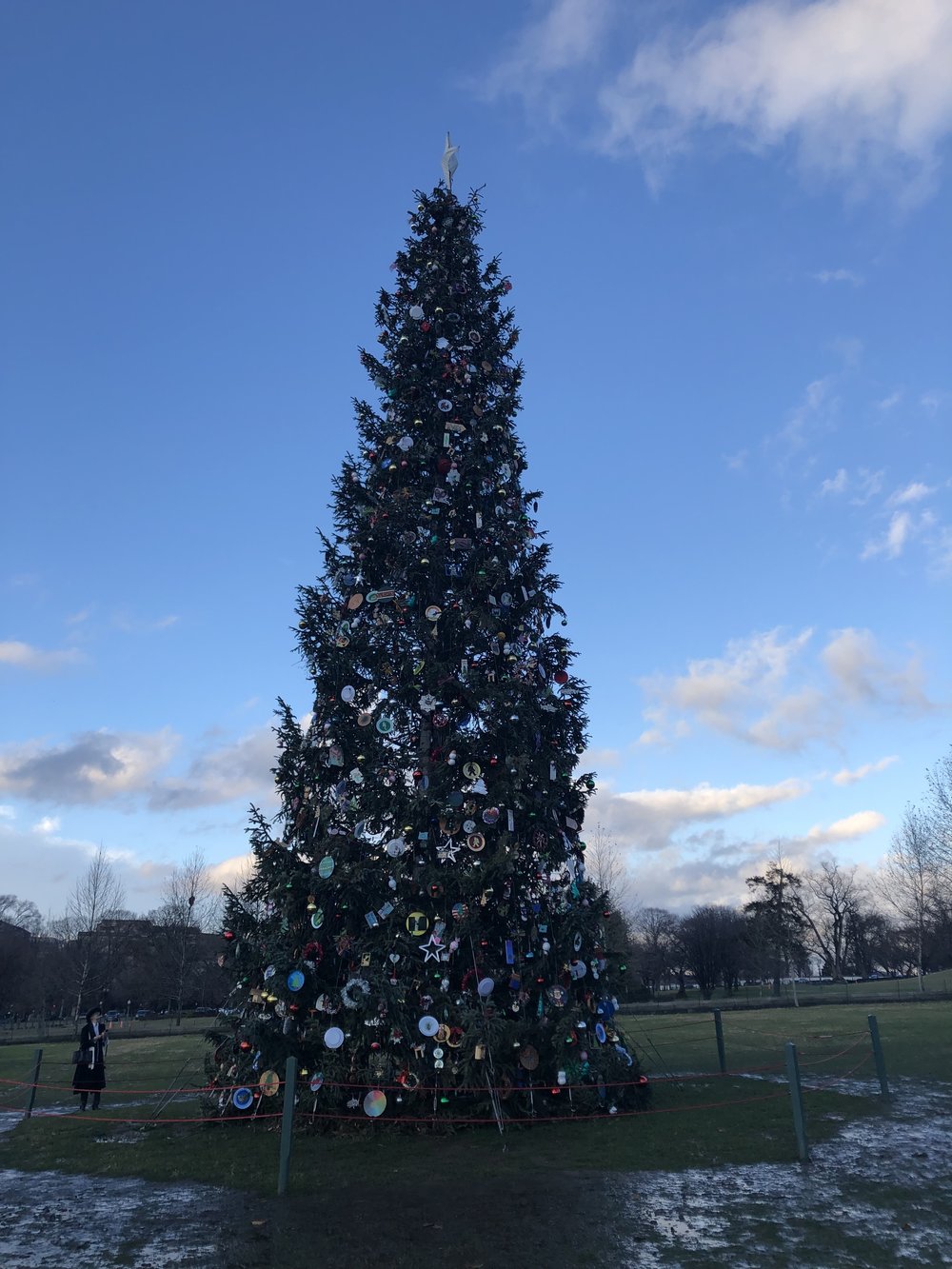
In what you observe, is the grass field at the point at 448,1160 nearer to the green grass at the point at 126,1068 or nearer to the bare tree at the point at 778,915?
the green grass at the point at 126,1068

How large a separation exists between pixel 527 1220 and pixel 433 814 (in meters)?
5.51

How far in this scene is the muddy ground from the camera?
19.5 ft

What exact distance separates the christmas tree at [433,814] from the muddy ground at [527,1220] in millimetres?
2454

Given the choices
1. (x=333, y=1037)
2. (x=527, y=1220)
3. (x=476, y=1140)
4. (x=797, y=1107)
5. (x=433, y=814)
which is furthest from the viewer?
(x=433, y=814)

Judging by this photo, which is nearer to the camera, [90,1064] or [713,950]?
[90,1064]

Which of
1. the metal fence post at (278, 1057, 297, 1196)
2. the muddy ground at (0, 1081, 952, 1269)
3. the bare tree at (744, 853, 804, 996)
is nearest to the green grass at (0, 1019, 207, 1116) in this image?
the muddy ground at (0, 1081, 952, 1269)

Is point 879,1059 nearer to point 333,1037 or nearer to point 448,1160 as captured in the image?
point 448,1160

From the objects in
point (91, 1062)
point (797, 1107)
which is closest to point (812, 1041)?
point (797, 1107)

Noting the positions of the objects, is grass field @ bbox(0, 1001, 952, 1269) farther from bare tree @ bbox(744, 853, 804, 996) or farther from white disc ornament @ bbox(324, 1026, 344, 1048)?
bare tree @ bbox(744, 853, 804, 996)

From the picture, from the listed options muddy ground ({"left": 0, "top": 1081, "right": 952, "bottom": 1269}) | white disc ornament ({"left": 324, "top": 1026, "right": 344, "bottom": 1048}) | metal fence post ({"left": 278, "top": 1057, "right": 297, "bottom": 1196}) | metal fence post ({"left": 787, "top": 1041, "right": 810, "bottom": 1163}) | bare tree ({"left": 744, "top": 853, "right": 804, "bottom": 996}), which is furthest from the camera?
bare tree ({"left": 744, "top": 853, "right": 804, "bottom": 996})

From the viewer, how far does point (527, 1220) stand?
22.2 ft

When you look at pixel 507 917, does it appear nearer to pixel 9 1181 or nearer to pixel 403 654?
pixel 403 654

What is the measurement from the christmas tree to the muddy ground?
2454 millimetres

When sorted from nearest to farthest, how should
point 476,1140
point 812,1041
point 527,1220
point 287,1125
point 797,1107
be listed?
1. point 527,1220
2. point 287,1125
3. point 797,1107
4. point 476,1140
5. point 812,1041
